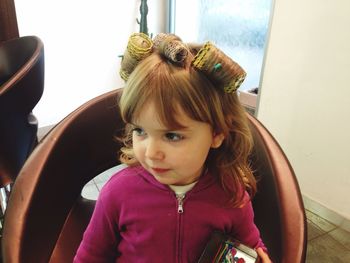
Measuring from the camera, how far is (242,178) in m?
0.76

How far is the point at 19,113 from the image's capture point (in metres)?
1.06

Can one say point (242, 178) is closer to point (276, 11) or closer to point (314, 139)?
point (314, 139)

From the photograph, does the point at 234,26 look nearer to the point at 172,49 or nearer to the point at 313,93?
the point at 313,93

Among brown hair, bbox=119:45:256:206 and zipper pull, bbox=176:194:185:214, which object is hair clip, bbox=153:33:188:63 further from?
zipper pull, bbox=176:194:185:214

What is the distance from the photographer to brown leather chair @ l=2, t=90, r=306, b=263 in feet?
2.24

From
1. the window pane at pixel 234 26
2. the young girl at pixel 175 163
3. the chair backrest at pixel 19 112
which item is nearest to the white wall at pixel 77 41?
the window pane at pixel 234 26

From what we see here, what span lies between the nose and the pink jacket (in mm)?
124

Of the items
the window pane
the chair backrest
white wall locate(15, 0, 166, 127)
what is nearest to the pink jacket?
the chair backrest

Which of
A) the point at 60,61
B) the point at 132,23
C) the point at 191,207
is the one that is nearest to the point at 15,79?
the point at 191,207

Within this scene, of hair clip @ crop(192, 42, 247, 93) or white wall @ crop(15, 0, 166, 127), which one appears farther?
white wall @ crop(15, 0, 166, 127)

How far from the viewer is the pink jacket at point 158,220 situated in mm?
670

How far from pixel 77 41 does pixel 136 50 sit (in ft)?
6.54

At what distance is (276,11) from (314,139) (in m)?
0.62

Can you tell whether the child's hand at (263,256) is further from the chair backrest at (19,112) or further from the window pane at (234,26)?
the window pane at (234,26)
